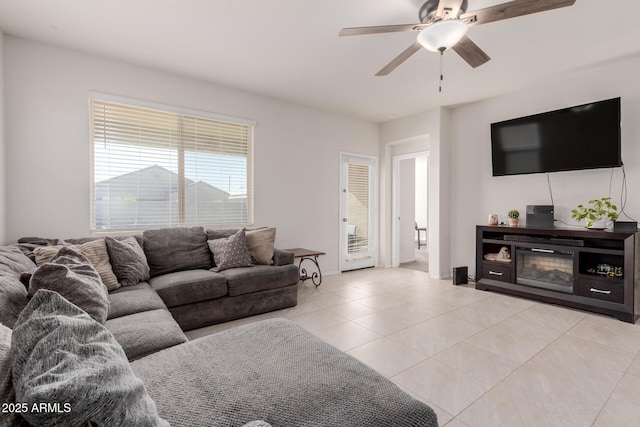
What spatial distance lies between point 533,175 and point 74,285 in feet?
16.2

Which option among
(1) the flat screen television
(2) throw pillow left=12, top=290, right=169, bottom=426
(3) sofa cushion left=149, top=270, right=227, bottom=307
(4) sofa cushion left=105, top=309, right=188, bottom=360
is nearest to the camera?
(2) throw pillow left=12, top=290, right=169, bottom=426

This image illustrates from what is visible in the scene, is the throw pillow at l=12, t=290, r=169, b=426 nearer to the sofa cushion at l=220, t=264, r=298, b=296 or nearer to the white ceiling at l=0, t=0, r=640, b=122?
the sofa cushion at l=220, t=264, r=298, b=296

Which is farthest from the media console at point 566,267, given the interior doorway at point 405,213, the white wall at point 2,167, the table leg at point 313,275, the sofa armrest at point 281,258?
the white wall at point 2,167

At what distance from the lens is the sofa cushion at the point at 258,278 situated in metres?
3.10

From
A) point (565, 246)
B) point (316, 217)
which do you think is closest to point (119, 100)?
point (316, 217)

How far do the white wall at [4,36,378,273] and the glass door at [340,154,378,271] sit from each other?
3.82 ft

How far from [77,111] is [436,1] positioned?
349 cm

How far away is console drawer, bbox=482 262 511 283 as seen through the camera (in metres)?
4.01

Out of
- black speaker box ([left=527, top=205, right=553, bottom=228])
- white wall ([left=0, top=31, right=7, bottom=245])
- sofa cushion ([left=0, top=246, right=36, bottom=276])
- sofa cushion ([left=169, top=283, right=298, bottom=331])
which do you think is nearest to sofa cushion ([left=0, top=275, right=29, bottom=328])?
sofa cushion ([left=0, top=246, right=36, bottom=276])

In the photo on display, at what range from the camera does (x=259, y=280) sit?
10.7 feet

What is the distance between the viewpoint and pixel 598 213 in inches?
133

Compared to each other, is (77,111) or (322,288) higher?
(77,111)

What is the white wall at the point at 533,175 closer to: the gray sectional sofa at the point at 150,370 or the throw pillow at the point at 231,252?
the throw pillow at the point at 231,252

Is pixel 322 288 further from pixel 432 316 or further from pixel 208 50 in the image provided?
pixel 208 50
